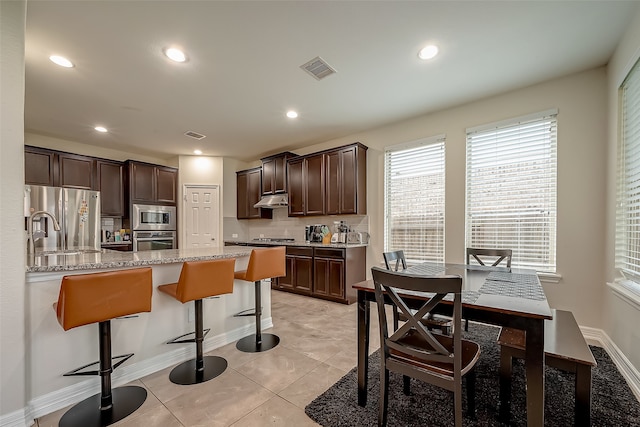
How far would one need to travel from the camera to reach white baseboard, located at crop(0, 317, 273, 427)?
5.23 ft

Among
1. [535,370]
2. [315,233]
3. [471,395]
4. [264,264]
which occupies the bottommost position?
[471,395]

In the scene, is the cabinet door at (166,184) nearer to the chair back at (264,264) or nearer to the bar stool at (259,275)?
the bar stool at (259,275)

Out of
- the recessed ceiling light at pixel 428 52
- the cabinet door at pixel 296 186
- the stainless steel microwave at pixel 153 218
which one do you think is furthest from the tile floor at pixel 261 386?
the stainless steel microwave at pixel 153 218

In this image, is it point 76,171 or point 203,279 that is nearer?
Result: point 203,279

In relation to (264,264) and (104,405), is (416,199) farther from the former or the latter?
(104,405)

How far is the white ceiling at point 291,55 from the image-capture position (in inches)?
80.5

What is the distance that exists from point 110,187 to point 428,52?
232 inches

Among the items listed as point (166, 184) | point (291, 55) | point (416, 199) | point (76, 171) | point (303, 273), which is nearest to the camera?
point (291, 55)

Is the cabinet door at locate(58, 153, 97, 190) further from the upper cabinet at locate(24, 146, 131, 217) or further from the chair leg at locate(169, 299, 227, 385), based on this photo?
the chair leg at locate(169, 299, 227, 385)

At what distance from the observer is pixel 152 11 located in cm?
204

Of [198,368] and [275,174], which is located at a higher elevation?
[275,174]

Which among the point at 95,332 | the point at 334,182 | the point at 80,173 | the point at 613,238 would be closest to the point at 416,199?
the point at 334,182

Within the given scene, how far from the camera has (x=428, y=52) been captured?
99.0 inches

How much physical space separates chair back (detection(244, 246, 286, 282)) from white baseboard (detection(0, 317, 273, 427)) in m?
0.73
